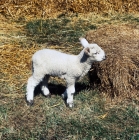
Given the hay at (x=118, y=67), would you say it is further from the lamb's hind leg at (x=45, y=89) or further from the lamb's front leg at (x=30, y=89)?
the lamb's front leg at (x=30, y=89)

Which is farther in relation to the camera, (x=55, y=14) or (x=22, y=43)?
(x=55, y=14)

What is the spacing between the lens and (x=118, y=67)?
6211 millimetres

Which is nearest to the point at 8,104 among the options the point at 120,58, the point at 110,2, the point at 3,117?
the point at 3,117

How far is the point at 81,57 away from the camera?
588 cm

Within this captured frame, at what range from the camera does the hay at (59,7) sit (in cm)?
1031

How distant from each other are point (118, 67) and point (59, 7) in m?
4.68

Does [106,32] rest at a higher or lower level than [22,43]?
higher

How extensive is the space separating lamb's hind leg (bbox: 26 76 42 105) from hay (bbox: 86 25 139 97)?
3.33 feet

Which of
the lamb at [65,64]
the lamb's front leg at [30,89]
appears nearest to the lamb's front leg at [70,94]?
the lamb at [65,64]

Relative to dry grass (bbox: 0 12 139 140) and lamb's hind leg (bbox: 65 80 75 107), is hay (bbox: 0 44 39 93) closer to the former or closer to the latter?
dry grass (bbox: 0 12 139 140)

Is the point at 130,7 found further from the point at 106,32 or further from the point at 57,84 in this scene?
the point at 57,84

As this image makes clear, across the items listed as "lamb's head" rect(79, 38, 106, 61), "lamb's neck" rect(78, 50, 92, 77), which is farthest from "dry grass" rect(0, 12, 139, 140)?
"lamb's head" rect(79, 38, 106, 61)

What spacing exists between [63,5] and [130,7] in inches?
67.0

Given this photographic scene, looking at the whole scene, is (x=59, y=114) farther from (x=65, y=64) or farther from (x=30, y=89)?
(x=65, y=64)
